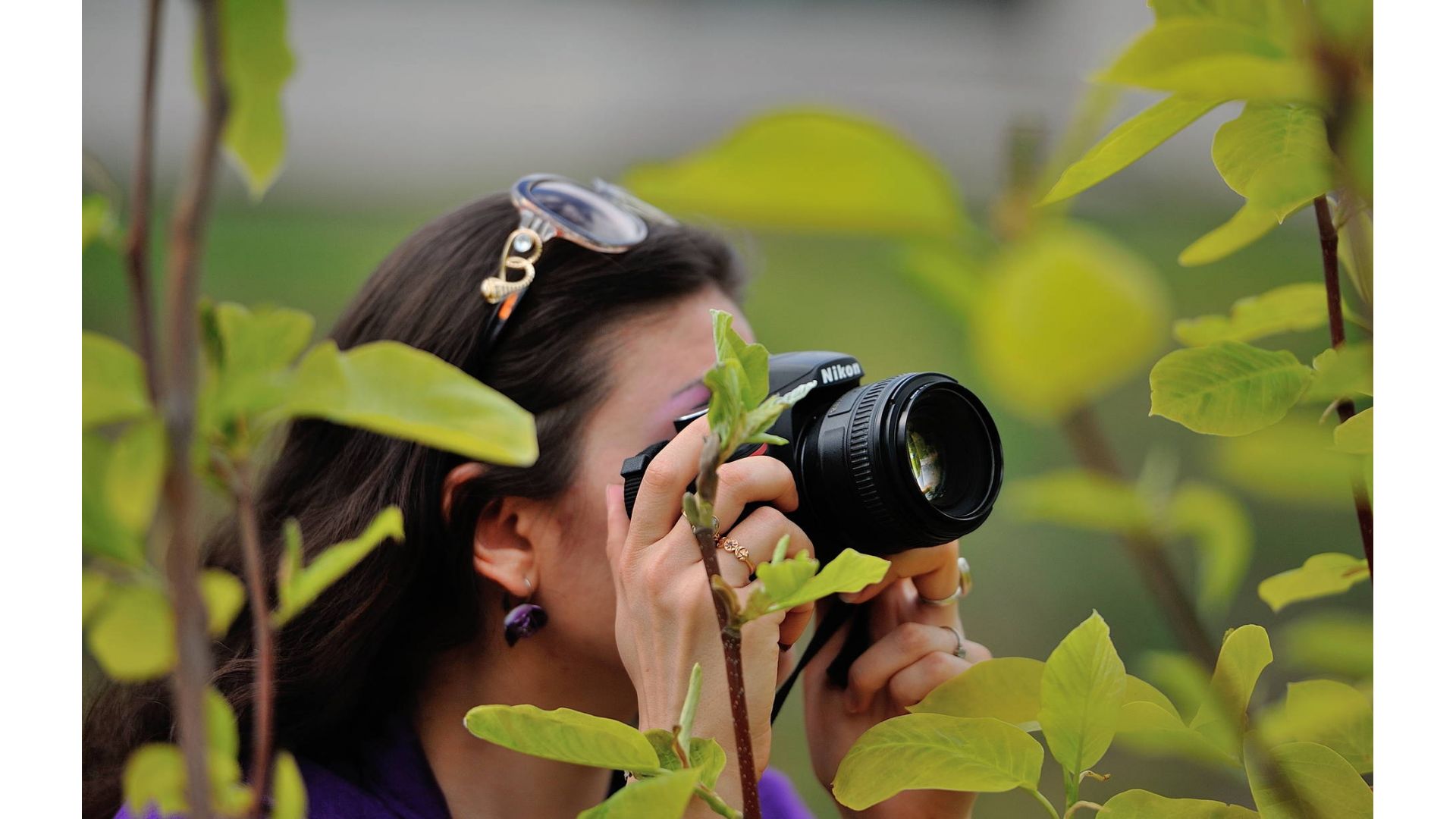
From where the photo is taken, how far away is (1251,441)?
264mm

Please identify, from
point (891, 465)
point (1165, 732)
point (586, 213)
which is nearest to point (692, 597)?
point (891, 465)

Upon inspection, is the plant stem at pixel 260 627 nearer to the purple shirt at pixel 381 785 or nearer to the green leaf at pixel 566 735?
the green leaf at pixel 566 735

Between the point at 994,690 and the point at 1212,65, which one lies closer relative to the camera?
the point at 1212,65

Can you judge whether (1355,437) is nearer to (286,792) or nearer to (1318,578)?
(1318,578)

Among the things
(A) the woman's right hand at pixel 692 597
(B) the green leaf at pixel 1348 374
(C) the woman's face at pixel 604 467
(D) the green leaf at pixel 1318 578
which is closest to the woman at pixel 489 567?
(C) the woman's face at pixel 604 467

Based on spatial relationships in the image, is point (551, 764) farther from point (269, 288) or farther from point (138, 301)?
point (269, 288)

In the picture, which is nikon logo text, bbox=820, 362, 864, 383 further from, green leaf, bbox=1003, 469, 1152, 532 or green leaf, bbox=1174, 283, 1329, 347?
green leaf, bbox=1003, 469, 1152, 532

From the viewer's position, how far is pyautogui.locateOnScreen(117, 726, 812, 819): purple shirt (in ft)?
1.95

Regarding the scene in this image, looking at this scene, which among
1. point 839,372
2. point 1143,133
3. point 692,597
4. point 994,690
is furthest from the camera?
point 839,372

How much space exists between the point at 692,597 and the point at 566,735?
20cm

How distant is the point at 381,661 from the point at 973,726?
0.46m

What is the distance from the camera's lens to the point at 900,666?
0.63 m

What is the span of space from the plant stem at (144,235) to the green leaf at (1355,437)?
0.28 meters

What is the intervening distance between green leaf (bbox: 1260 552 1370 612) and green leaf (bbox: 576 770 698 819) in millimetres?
247
